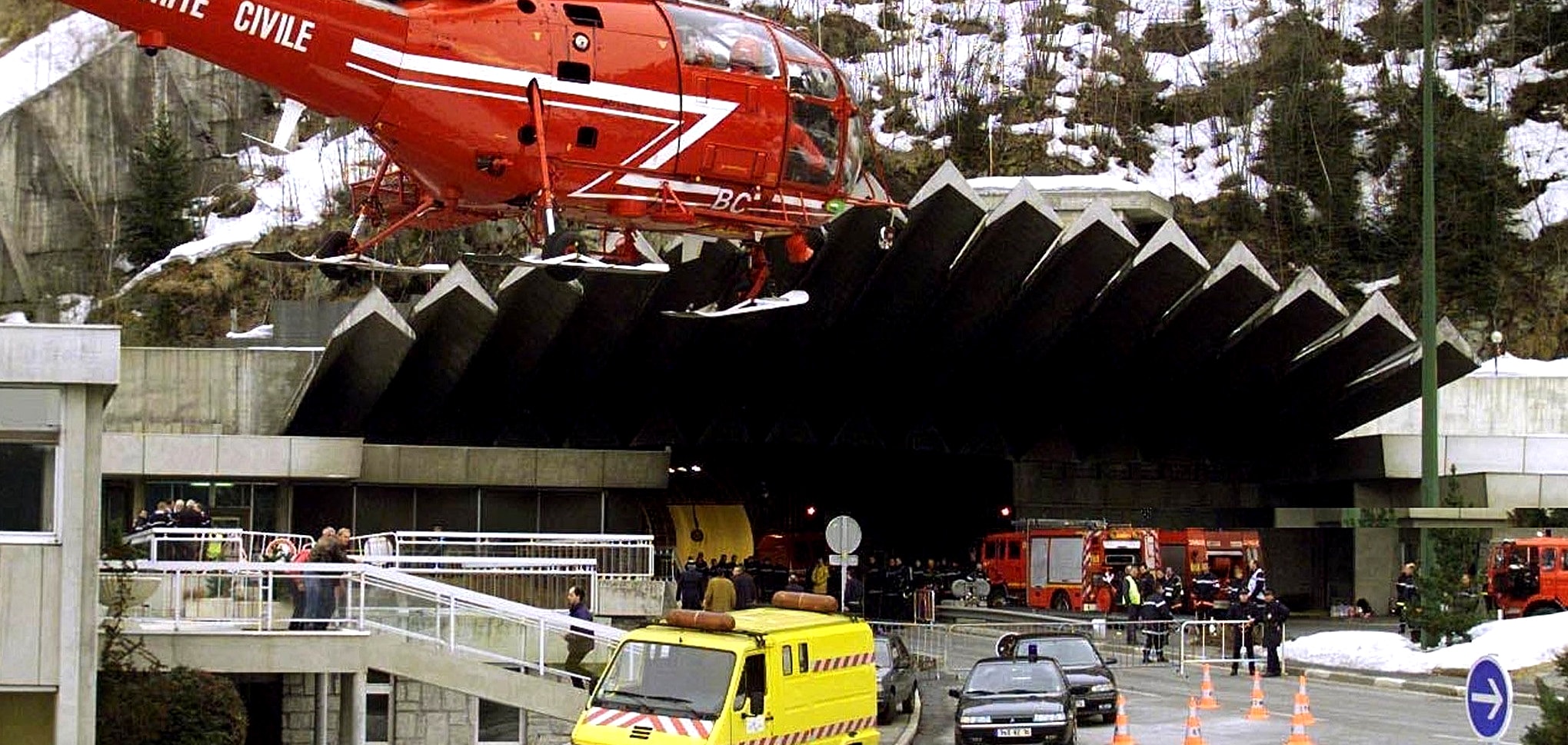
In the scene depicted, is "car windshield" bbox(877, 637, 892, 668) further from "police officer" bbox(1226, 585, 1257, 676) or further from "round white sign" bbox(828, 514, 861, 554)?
"police officer" bbox(1226, 585, 1257, 676)

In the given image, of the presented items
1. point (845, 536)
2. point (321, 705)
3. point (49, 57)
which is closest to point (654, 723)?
point (321, 705)

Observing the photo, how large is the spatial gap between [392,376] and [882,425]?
1784 centimetres

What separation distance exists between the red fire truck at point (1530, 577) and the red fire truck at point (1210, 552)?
829 cm

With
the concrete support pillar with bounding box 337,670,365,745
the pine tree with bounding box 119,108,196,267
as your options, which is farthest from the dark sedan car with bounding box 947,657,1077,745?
the pine tree with bounding box 119,108,196,267

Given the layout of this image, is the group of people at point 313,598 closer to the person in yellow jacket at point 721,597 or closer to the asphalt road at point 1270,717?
the person in yellow jacket at point 721,597

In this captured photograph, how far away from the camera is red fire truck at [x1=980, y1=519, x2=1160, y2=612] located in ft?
168

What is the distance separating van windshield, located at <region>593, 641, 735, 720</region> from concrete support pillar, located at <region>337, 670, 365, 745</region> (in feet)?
18.5

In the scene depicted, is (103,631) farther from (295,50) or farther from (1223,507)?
(1223,507)

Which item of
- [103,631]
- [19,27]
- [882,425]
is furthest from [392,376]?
[19,27]

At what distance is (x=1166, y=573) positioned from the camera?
4844 cm

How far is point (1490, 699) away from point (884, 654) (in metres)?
16.0

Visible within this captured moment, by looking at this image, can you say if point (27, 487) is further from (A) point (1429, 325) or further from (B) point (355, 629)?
(A) point (1429, 325)

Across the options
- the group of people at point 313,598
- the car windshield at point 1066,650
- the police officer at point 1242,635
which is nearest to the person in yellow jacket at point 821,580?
the police officer at point 1242,635

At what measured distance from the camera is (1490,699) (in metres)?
14.6
